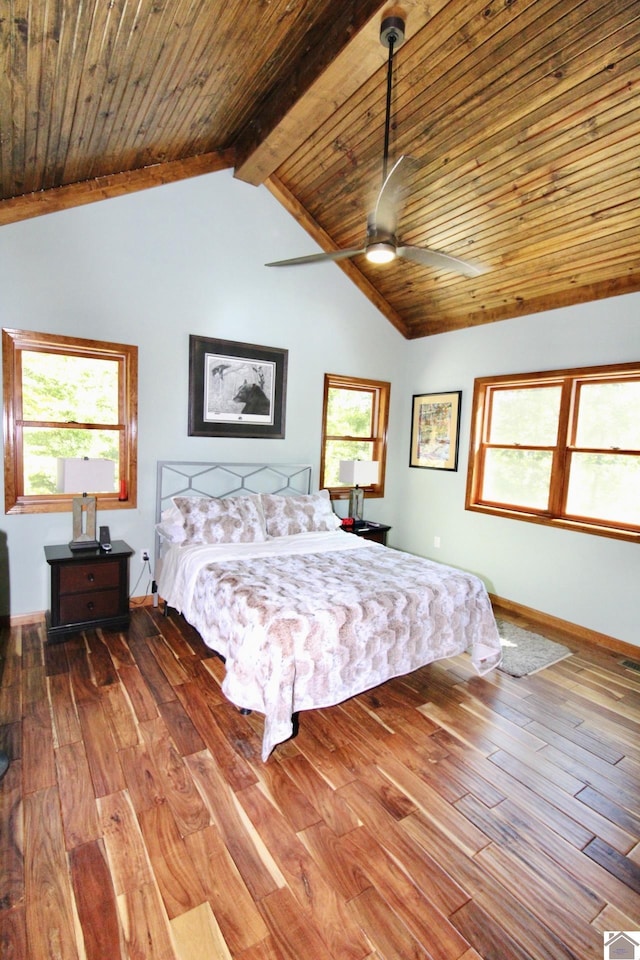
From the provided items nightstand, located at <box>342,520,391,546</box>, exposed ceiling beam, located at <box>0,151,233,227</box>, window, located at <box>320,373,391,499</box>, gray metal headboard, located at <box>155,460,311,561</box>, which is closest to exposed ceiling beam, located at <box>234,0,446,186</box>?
exposed ceiling beam, located at <box>0,151,233,227</box>

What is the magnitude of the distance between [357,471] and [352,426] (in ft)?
2.39

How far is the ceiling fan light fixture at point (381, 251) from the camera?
2.45 meters

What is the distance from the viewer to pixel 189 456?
4.20 meters

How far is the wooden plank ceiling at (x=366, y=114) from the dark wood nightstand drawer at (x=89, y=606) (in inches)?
109

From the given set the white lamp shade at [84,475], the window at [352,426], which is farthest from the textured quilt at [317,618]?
the window at [352,426]

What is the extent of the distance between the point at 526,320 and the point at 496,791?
3.77 meters

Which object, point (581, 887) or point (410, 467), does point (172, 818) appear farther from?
point (410, 467)

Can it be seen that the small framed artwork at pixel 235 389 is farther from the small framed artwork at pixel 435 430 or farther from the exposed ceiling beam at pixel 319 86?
the small framed artwork at pixel 435 430

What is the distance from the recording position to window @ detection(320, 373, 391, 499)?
5.09 meters

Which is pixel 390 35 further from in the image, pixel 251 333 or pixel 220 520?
pixel 220 520

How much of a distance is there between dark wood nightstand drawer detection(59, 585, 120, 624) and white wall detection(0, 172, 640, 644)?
16.5 inches

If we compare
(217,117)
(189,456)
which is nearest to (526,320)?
(217,117)

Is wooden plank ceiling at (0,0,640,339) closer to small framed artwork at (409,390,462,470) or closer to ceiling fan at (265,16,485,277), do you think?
ceiling fan at (265,16,485,277)

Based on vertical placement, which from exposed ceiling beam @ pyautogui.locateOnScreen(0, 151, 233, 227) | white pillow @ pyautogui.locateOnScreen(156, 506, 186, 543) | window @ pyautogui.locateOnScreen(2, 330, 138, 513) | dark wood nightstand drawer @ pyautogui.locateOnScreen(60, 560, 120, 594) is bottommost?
dark wood nightstand drawer @ pyautogui.locateOnScreen(60, 560, 120, 594)
